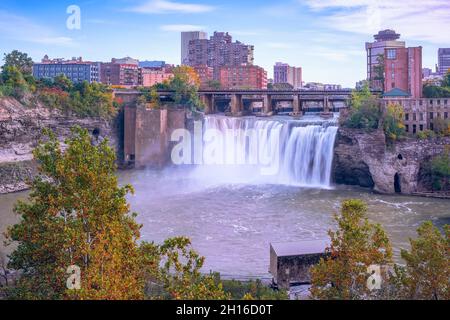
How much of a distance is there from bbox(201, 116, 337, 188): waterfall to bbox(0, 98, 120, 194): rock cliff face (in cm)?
885

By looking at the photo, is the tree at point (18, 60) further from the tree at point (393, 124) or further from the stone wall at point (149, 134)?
the tree at point (393, 124)

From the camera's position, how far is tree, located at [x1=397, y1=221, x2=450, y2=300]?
27.1ft

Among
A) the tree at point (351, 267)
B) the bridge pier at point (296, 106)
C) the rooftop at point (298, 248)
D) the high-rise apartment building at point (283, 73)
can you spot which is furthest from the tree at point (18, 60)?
the high-rise apartment building at point (283, 73)

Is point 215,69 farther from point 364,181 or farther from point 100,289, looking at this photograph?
point 100,289

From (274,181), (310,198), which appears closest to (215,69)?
(274,181)

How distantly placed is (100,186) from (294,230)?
34.7ft

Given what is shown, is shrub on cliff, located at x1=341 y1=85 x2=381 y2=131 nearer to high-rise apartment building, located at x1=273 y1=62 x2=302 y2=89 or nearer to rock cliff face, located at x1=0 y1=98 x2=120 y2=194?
rock cliff face, located at x1=0 y1=98 x2=120 y2=194

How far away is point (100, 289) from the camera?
7000 mm

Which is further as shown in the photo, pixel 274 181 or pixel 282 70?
pixel 282 70

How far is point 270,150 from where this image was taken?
30.2 metres

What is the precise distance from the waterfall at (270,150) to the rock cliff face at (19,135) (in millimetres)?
8850

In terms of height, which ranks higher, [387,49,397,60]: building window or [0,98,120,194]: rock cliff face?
[387,49,397,60]: building window

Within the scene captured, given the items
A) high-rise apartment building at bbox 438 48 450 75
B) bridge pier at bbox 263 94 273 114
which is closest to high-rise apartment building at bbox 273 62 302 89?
high-rise apartment building at bbox 438 48 450 75

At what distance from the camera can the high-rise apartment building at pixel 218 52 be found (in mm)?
66562
